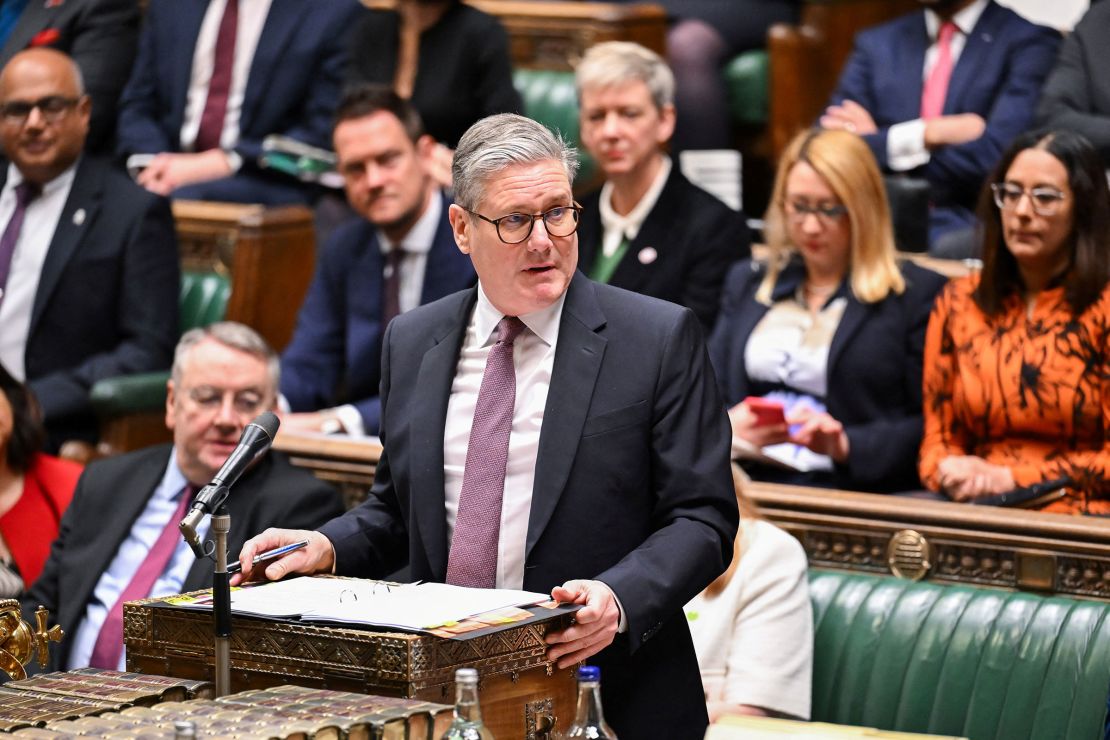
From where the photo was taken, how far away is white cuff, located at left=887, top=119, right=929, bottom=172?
466 cm

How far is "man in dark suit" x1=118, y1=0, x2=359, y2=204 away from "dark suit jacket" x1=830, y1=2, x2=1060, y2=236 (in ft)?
5.32

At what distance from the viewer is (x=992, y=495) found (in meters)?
3.44

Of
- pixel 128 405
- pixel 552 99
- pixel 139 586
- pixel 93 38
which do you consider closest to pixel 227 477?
pixel 139 586

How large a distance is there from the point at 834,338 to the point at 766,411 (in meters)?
0.31

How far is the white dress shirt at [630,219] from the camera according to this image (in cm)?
441

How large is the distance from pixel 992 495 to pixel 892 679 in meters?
0.52

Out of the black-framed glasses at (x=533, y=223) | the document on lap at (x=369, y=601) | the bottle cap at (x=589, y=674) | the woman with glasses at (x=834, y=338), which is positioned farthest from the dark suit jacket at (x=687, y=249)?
the bottle cap at (x=589, y=674)

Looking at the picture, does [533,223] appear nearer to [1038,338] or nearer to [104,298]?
[1038,338]

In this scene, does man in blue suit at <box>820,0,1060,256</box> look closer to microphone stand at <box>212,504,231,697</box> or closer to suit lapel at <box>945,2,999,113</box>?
suit lapel at <box>945,2,999,113</box>

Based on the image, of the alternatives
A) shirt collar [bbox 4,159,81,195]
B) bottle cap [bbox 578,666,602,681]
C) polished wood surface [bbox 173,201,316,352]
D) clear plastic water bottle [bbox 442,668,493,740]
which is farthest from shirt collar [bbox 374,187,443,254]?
clear plastic water bottle [bbox 442,668,493,740]

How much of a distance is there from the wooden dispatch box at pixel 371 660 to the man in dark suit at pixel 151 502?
4.00ft

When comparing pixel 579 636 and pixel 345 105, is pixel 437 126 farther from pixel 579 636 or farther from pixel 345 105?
pixel 579 636

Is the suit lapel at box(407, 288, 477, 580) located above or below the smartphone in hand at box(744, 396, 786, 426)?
above

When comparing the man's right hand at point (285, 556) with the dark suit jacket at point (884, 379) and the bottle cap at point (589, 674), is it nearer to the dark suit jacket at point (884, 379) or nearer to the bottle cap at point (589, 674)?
the bottle cap at point (589, 674)
